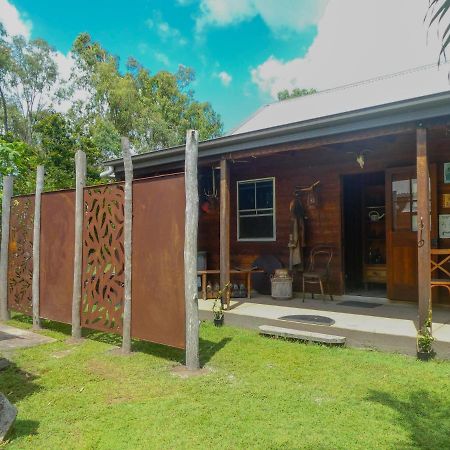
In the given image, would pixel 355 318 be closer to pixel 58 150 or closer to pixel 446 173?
pixel 446 173

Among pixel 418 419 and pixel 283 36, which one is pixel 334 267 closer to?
pixel 418 419

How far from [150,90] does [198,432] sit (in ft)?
91.9

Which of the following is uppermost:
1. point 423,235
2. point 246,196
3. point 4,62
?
point 4,62

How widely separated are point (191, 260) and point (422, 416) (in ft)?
7.89

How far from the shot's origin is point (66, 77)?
28297 mm

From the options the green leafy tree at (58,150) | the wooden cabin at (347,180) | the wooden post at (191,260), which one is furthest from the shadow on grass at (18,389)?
the green leafy tree at (58,150)

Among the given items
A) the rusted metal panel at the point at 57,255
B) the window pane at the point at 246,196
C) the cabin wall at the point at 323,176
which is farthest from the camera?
the window pane at the point at 246,196

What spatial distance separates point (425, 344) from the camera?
4141 millimetres

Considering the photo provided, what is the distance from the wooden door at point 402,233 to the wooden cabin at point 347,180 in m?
0.02

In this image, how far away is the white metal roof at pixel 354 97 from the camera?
7.52 m

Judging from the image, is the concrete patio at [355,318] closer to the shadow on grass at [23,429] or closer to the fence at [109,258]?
the fence at [109,258]

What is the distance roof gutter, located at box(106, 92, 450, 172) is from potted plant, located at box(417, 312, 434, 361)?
87.5 inches

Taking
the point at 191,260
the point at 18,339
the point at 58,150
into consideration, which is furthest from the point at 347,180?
the point at 58,150

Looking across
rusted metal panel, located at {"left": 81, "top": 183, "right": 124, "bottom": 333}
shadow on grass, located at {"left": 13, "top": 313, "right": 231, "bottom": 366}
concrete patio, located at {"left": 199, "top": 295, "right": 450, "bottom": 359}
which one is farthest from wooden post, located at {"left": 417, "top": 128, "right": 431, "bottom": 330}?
rusted metal panel, located at {"left": 81, "top": 183, "right": 124, "bottom": 333}
